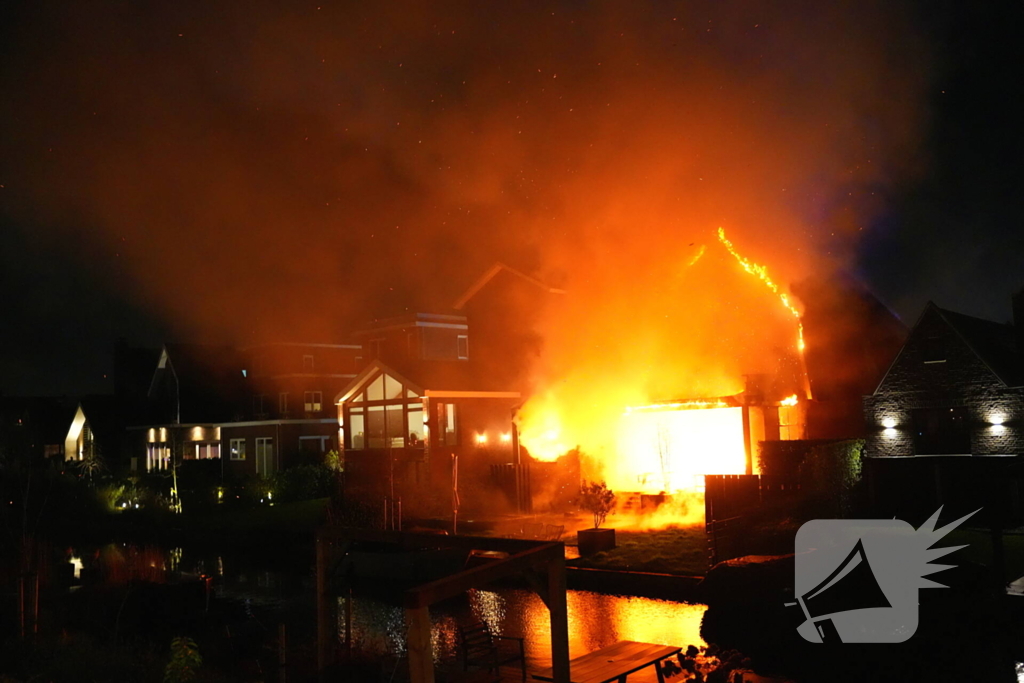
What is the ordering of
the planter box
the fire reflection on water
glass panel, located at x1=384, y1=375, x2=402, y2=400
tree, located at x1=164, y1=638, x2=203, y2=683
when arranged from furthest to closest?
glass panel, located at x1=384, y1=375, x2=402, y2=400
the planter box
the fire reflection on water
tree, located at x1=164, y1=638, x2=203, y2=683

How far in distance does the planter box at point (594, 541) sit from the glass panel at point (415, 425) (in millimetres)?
13586

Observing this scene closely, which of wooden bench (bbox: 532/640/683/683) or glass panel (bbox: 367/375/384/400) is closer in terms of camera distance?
wooden bench (bbox: 532/640/683/683)

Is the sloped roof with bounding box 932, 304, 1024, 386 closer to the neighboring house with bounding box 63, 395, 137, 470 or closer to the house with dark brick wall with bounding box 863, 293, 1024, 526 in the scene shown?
the house with dark brick wall with bounding box 863, 293, 1024, 526

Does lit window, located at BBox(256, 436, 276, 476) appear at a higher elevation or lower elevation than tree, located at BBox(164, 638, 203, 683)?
higher

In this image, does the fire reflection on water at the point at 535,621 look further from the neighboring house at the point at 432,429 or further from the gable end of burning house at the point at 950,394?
the gable end of burning house at the point at 950,394

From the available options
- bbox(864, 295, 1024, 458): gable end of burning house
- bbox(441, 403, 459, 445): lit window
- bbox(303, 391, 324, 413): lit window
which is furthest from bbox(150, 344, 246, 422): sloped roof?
bbox(864, 295, 1024, 458): gable end of burning house

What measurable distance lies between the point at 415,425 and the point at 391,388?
186 centimetres

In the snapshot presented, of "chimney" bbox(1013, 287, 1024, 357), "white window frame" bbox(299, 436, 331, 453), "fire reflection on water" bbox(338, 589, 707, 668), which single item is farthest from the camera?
"white window frame" bbox(299, 436, 331, 453)

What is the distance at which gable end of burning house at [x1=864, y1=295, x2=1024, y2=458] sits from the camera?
2684 cm

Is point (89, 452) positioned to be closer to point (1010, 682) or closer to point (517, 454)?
point (517, 454)

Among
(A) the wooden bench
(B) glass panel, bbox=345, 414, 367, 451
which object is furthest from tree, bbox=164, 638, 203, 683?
(B) glass panel, bbox=345, 414, 367, 451

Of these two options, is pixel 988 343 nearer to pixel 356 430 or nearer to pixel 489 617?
pixel 489 617

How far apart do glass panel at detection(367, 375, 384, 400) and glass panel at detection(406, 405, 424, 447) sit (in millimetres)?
1638

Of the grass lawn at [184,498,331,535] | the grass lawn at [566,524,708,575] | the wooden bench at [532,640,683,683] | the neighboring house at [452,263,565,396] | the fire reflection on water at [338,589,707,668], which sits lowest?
the fire reflection on water at [338,589,707,668]
